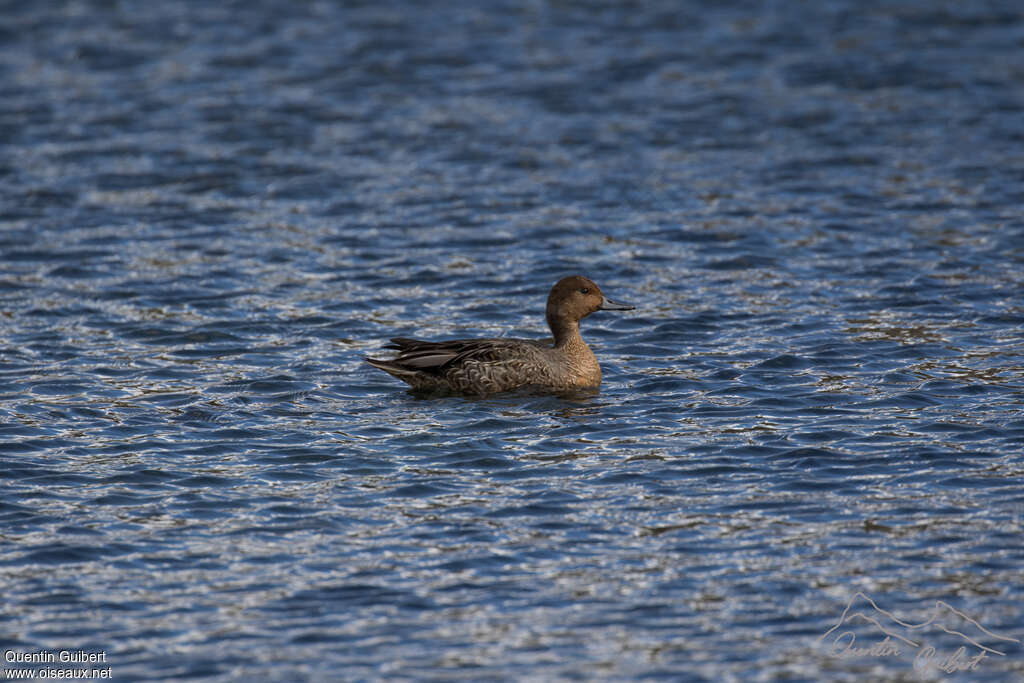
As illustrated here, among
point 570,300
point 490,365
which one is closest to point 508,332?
point 570,300

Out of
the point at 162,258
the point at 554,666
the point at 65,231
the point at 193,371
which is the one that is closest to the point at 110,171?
the point at 65,231

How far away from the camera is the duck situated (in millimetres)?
12164

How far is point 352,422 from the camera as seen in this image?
11.5 metres

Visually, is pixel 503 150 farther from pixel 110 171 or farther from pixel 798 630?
pixel 798 630

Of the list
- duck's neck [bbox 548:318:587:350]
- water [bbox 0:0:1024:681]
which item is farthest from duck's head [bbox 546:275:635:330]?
water [bbox 0:0:1024:681]

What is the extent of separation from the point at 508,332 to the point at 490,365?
1.77 meters

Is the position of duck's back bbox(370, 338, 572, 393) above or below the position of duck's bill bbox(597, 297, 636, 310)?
below

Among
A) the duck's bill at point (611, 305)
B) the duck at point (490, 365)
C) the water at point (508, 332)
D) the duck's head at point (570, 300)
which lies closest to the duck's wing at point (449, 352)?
the duck at point (490, 365)

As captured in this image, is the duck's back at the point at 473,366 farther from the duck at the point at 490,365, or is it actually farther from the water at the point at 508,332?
the water at the point at 508,332

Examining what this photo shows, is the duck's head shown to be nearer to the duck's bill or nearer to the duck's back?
the duck's bill

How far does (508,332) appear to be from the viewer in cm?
1395

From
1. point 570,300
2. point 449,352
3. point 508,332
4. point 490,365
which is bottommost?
point 508,332

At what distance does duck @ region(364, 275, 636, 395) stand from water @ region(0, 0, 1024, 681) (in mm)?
212

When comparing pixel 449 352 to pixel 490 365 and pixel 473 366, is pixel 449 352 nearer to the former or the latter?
pixel 473 366
